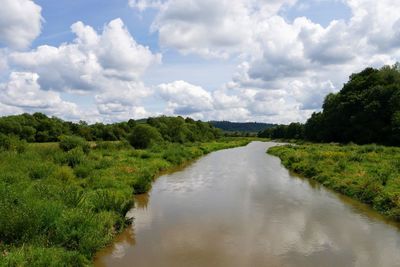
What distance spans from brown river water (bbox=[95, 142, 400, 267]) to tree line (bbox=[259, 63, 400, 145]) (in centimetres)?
3159

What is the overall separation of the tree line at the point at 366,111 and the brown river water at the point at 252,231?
31594 mm

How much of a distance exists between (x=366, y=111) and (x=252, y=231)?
4474cm

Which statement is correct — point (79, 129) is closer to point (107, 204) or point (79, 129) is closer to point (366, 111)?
point (366, 111)

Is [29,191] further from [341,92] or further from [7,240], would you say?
[341,92]

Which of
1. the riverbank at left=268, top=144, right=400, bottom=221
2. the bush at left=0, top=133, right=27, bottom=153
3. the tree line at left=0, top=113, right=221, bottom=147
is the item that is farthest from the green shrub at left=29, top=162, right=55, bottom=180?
the tree line at left=0, top=113, right=221, bottom=147

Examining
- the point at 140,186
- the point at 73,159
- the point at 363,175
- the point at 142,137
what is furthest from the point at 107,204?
the point at 142,137

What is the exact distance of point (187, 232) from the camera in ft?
44.9

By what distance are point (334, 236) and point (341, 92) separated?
191ft

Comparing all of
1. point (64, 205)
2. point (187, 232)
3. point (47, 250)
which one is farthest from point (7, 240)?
point (187, 232)

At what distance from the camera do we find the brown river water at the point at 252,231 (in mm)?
10938

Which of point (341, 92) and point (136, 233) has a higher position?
point (341, 92)

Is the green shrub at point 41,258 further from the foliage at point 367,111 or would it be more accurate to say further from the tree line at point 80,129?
the tree line at point 80,129

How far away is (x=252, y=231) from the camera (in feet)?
44.8

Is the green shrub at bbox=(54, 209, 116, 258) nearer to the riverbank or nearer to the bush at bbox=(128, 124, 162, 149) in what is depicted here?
the riverbank
